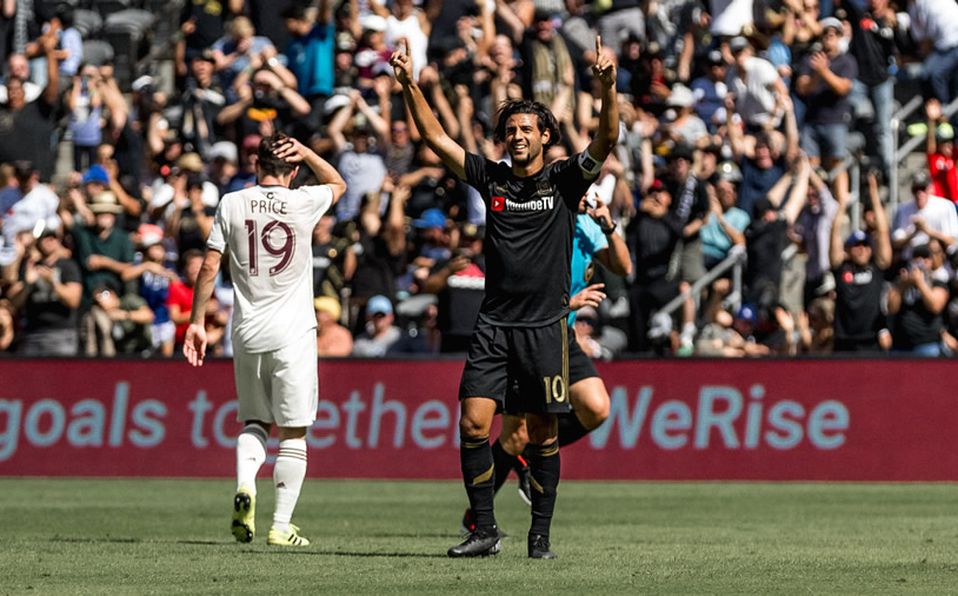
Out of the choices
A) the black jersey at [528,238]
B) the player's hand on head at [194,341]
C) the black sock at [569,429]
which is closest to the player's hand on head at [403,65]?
the black jersey at [528,238]

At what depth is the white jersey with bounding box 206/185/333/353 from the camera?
1066cm

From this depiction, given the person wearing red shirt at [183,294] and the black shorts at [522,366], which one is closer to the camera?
the black shorts at [522,366]

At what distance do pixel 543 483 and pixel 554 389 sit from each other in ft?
1.70

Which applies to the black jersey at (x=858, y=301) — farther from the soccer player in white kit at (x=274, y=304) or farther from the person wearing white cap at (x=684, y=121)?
the soccer player in white kit at (x=274, y=304)

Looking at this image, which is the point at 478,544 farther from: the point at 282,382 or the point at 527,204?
the point at 527,204

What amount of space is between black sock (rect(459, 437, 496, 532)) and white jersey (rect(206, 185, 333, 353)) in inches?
55.5

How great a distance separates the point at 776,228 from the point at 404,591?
12.9 m

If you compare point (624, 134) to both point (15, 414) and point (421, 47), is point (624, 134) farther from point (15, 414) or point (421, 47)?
point (15, 414)

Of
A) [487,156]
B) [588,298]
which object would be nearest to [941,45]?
[487,156]

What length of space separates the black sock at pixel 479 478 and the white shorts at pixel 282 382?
46.8 inches

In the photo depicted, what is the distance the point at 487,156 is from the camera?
2144cm

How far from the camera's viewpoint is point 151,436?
748 inches

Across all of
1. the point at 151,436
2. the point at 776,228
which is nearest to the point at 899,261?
the point at 776,228

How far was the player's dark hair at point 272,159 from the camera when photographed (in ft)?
34.7
